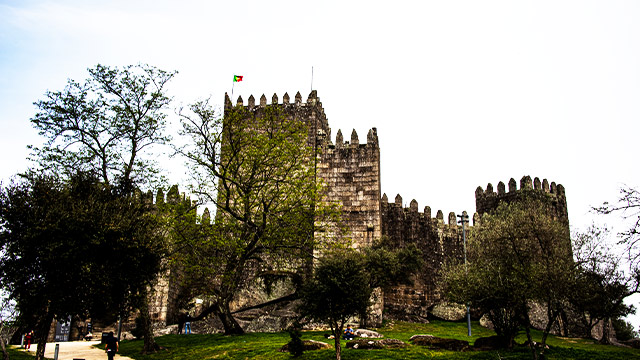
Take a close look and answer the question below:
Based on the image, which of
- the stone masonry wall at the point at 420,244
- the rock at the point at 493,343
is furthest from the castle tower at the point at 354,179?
the rock at the point at 493,343

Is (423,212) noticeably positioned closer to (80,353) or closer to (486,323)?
(486,323)

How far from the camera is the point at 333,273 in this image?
17.2 meters

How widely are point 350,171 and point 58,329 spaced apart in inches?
770

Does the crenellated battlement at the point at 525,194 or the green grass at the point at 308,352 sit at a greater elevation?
the crenellated battlement at the point at 525,194

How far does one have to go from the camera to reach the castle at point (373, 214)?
90.8 feet

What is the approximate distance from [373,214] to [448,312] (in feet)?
24.3

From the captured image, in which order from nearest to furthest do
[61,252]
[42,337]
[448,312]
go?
[42,337] < [61,252] < [448,312]

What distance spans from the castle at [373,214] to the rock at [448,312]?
1.51ft

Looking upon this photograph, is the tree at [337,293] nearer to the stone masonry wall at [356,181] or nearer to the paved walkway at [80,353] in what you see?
the paved walkway at [80,353]

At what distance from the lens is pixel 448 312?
95.3 ft

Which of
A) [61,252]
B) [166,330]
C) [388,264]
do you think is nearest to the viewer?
[61,252]

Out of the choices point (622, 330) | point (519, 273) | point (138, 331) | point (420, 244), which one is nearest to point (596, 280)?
point (519, 273)

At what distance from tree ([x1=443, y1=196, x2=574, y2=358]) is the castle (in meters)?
8.28

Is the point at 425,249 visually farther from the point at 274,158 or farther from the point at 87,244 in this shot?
the point at 87,244
